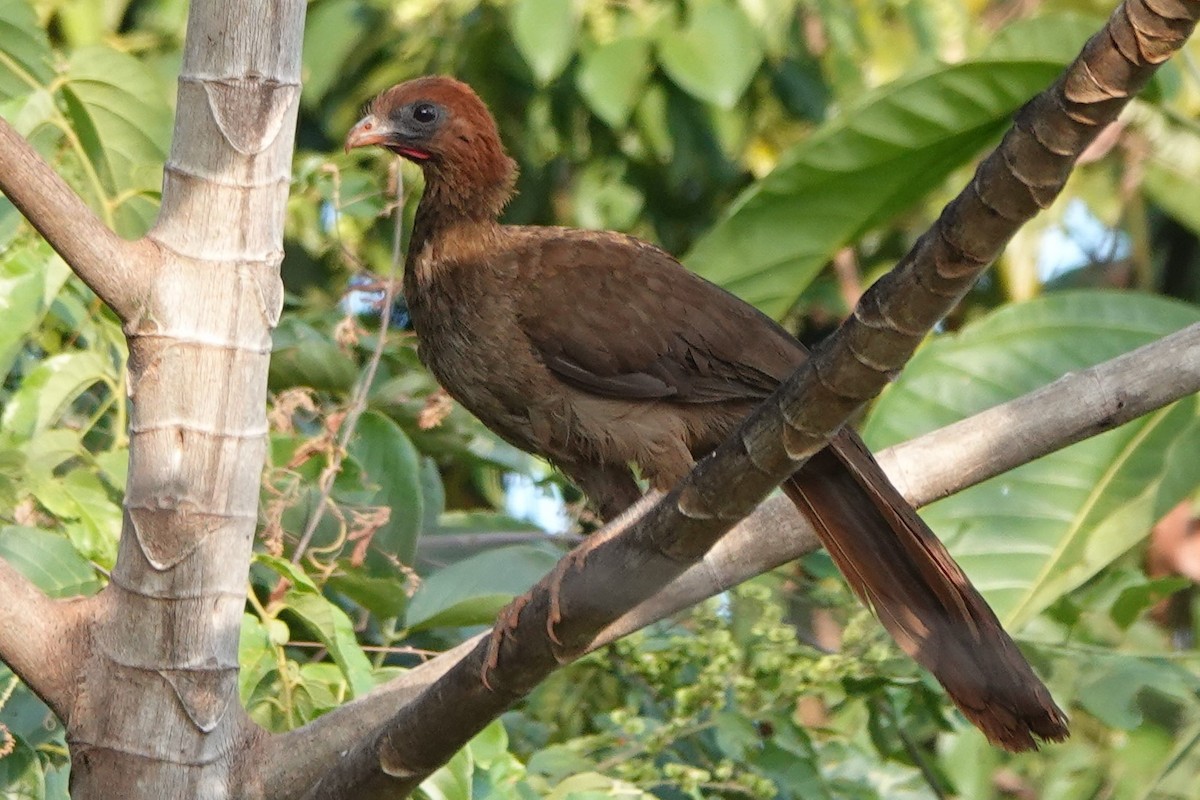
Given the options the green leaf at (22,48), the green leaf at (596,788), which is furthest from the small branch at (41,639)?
the green leaf at (22,48)

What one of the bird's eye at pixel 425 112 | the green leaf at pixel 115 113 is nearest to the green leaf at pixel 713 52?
the bird's eye at pixel 425 112

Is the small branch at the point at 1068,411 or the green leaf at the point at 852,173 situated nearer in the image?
the small branch at the point at 1068,411

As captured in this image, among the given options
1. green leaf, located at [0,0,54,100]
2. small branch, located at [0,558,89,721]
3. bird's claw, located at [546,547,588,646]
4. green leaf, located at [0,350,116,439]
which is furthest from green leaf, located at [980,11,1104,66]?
small branch, located at [0,558,89,721]

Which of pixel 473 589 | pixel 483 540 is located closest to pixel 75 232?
pixel 473 589

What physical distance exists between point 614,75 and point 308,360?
1.30 metres

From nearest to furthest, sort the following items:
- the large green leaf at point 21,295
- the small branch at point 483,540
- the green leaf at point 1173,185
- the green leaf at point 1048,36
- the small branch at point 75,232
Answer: the small branch at point 75,232 → the large green leaf at point 21,295 → the small branch at point 483,540 → the green leaf at point 1048,36 → the green leaf at point 1173,185

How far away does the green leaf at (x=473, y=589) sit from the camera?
3.28 m

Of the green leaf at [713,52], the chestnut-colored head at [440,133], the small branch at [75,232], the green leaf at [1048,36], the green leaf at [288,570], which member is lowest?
the green leaf at [288,570]

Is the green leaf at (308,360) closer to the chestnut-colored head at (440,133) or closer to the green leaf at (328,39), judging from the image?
the chestnut-colored head at (440,133)

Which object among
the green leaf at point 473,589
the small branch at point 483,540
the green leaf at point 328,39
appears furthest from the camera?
the green leaf at point 328,39

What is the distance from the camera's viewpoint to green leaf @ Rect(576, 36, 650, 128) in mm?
4438

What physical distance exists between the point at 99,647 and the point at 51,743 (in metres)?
0.63

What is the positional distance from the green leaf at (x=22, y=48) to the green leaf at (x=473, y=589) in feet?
4.80

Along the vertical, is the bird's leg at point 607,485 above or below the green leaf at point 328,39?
below
